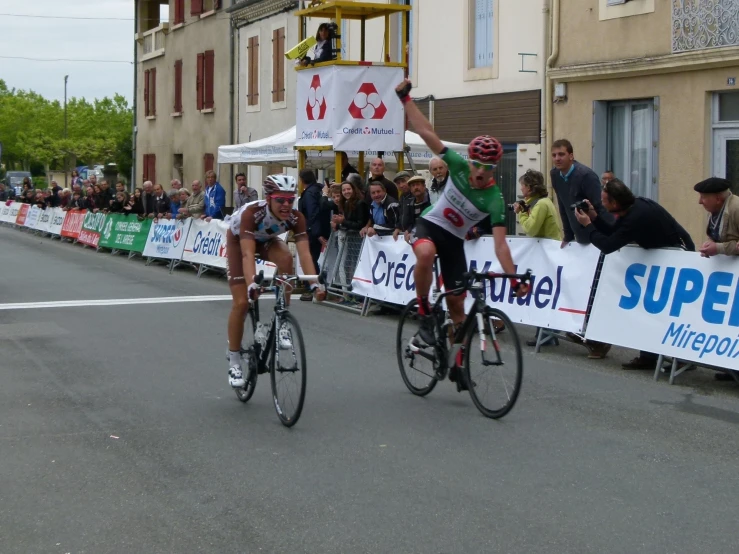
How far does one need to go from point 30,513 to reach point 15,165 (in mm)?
123922

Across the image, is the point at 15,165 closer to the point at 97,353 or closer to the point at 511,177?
the point at 511,177

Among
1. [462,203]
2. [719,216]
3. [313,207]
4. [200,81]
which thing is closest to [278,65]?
[200,81]

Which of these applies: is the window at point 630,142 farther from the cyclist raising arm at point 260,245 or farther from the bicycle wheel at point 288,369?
the bicycle wheel at point 288,369

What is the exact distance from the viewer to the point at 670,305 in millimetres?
9711

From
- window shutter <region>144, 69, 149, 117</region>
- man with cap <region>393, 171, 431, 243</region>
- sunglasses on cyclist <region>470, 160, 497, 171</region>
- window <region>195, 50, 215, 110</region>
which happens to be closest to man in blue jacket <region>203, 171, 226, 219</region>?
man with cap <region>393, 171, 431, 243</region>

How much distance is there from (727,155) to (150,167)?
31367 mm

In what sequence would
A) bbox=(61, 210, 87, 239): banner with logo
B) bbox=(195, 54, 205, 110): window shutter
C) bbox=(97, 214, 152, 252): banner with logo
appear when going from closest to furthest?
bbox=(97, 214, 152, 252): banner with logo < bbox=(61, 210, 87, 239): banner with logo < bbox=(195, 54, 205, 110): window shutter

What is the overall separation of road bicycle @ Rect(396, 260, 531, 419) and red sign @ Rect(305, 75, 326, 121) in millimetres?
8909

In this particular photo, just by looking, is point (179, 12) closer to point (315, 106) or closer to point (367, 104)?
point (315, 106)

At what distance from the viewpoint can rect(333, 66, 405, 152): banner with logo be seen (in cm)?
1706

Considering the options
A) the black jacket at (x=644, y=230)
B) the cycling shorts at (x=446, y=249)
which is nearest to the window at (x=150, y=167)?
the black jacket at (x=644, y=230)

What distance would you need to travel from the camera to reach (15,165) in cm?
12331

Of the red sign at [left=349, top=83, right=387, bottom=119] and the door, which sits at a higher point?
the red sign at [left=349, top=83, right=387, bottom=119]

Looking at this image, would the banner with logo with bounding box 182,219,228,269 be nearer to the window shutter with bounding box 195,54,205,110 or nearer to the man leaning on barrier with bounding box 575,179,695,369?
the man leaning on barrier with bounding box 575,179,695,369
